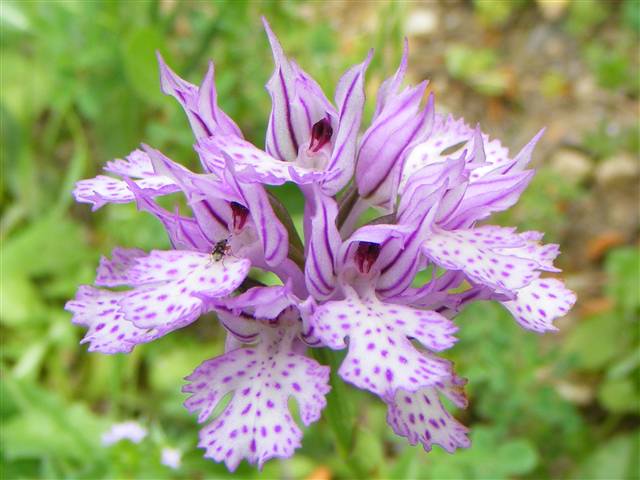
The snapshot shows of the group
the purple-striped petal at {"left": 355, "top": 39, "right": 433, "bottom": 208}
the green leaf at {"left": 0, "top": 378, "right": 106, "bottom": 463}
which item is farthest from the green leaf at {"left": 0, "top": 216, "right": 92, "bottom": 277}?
the purple-striped petal at {"left": 355, "top": 39, "right": 433, "bottom": 208}

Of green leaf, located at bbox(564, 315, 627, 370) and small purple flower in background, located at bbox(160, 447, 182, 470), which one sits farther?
green leaf, located at bbox(564, 315, 627, 370)

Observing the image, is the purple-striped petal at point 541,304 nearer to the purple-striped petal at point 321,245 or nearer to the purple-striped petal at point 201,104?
the purple-striped petal at point 321,245

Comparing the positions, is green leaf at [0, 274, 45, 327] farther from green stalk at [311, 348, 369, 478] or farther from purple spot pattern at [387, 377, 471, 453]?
purple spot pattern at [387, 377, 471, 453]

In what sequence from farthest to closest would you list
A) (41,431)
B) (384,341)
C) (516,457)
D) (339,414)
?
(41,431), (516,457), (339,414), (384,341)

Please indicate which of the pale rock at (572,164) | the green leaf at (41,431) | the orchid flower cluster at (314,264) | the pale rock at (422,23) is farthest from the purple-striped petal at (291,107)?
the pale rock at (422,23)

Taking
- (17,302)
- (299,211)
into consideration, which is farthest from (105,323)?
(17,302)

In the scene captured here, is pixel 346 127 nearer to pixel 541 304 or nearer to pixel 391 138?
pixel 391 138

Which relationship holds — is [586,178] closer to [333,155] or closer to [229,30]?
[229,30]

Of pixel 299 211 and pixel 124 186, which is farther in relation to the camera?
pixel 299 211
